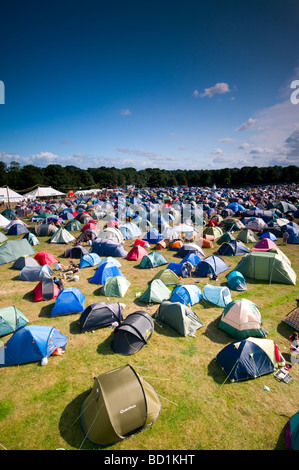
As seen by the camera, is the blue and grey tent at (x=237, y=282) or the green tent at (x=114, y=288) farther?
the blue and grey tent at (x=237, y=282)

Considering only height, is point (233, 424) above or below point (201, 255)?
below

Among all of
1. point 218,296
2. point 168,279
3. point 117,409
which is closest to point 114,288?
point 168,279

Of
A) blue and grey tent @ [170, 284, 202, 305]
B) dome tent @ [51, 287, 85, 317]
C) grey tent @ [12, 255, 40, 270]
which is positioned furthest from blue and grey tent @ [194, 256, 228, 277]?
grey tent @ [12, 255, 40, 270]

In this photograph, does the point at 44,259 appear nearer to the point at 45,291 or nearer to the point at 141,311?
the point at 45,291

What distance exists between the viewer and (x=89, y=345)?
367 inches

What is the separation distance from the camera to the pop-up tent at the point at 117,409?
5773 millimetres

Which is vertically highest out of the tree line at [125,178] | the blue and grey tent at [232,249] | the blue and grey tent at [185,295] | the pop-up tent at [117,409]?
the tree line at [125,178]

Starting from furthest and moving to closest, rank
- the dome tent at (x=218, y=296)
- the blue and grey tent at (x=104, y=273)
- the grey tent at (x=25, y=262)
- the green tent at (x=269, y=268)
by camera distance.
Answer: the grey tent at (x=25, y=262) → the blue and grey tent at (x=104, y=273) → the green tent at (x=269, y=268) → the dome tent at (x=218, y=296)

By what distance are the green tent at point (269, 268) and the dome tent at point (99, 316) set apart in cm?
959

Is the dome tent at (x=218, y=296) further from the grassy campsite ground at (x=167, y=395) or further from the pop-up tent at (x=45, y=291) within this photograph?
the pop-up tent at (x=45, y=291)

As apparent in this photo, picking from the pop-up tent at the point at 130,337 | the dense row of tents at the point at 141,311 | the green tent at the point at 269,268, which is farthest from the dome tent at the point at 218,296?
the pop-up tent at the point at 130,337
